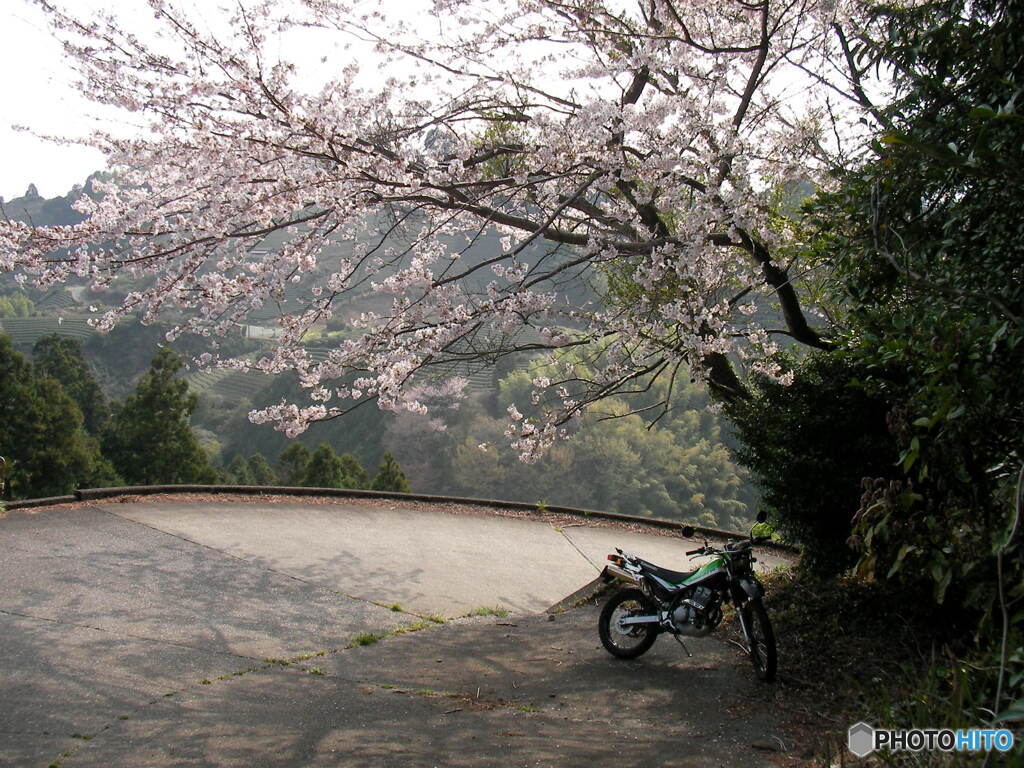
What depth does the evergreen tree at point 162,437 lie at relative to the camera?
16.2m

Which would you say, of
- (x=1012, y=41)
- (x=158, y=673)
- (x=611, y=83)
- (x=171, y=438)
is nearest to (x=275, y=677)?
(x=158, y=673)

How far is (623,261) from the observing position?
27.0ft

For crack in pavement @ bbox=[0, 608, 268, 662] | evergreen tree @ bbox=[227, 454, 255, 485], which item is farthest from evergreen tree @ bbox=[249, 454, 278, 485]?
crack in pavement @ bbox=[0, 608, 268, 662]

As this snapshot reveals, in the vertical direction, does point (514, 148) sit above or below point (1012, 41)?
above

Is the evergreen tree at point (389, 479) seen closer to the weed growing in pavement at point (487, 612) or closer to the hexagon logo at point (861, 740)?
the weed growing in pavement at point (487, 612)

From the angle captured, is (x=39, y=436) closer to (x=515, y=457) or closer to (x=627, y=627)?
(x=627, y=627)

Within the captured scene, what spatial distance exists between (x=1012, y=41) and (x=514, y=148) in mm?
4064

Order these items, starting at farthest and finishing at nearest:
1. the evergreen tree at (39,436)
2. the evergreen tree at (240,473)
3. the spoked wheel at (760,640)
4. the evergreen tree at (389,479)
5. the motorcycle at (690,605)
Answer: the evergreen tree at (240,473)
the evergreen tree at (389,479)
the evergreen tree at (39,436)
the motorcycle at (690,605)
the spoked wheel at (760,640)

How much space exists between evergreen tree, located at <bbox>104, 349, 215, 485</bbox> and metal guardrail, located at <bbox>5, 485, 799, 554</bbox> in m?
7.48

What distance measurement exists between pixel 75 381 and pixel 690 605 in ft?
68.8

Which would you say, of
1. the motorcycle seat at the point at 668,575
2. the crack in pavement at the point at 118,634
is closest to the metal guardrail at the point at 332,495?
the crack in pavement at the point at 118,634

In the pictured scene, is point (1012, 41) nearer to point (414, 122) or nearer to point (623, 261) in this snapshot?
point (414, 122)

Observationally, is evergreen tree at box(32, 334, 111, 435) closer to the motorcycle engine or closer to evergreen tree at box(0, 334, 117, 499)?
evergreen tree at box(0, 334, 117, 499)

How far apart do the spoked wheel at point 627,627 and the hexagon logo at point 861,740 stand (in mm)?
1720
